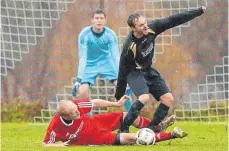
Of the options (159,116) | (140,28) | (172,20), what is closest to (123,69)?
(140,28)

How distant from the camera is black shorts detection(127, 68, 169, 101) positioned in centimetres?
1080

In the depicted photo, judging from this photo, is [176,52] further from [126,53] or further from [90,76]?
[126,53]

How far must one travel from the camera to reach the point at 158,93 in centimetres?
1107

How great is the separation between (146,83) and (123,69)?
0.36 meters

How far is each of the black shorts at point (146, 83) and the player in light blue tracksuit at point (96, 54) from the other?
2.34 m

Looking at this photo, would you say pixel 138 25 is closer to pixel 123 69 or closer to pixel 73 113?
pixel 123 69

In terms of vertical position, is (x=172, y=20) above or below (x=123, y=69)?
above

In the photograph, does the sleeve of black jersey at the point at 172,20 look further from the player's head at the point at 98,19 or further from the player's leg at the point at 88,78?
the player's leg at the point at 88,78

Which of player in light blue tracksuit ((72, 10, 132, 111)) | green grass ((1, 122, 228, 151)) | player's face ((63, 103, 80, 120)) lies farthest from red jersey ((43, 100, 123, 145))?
player in light blue tracksuit ((72, 10, 132, 111))

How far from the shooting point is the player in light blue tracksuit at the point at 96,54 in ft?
44.1

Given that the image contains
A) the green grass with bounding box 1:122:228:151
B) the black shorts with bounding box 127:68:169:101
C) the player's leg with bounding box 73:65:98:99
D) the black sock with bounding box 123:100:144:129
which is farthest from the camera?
the player's leg with bounding box 73:65:98:99

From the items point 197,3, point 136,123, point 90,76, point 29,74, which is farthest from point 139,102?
point 29,74

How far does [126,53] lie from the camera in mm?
10688

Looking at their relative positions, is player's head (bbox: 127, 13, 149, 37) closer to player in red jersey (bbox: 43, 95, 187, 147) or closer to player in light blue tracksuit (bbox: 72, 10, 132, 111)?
player in red jersey (bbox: 43, 95, 187, 147)
